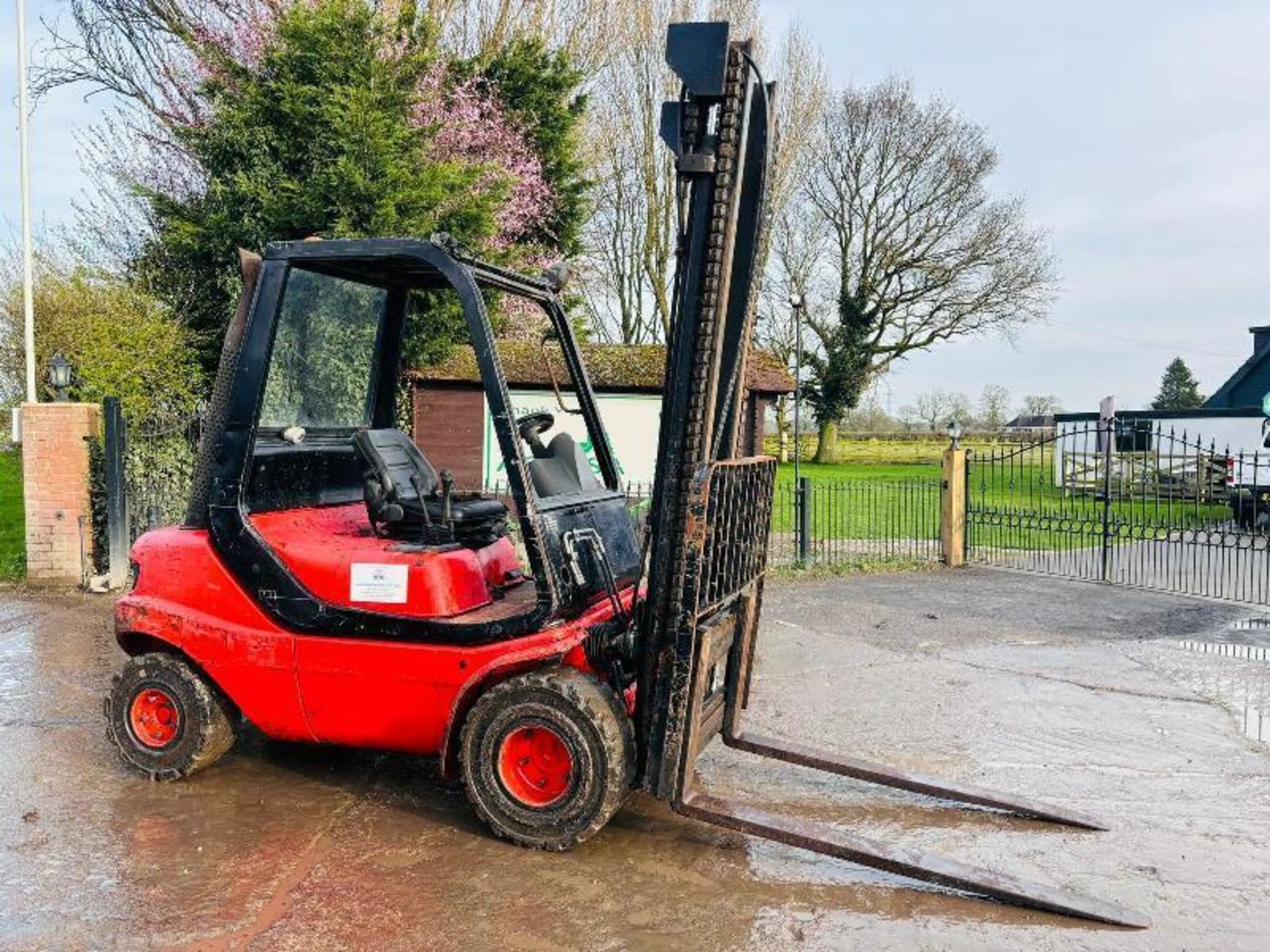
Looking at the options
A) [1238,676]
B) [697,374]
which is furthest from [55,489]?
[1238,676]

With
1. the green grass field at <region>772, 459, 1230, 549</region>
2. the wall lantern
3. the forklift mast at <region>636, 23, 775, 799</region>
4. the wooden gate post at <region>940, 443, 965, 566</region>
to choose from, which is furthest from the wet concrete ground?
the wooden gate post at <region>940, 443, 965, 566</region>

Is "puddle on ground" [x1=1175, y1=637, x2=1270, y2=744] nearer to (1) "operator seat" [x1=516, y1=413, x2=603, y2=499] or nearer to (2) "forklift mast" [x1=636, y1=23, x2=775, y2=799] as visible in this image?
(2) "forklift mast" [x1=636, y1=23, x2=775, y2=799]

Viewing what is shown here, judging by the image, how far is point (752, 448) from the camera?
19859 mm

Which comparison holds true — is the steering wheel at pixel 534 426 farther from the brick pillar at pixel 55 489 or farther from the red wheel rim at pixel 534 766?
the brick pillar at pixel 55 489

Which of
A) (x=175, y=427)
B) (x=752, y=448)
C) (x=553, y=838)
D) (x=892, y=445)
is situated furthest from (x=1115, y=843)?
(x=892, y=445)

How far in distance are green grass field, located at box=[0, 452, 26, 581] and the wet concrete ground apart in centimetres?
524

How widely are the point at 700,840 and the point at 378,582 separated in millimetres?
1903

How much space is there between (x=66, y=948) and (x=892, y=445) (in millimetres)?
42811

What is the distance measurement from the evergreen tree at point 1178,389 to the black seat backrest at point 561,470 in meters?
57.4

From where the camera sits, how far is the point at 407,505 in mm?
5172

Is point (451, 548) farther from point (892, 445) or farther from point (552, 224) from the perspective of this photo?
point (892, 445)

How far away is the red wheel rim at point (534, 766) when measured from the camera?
462 centimetres

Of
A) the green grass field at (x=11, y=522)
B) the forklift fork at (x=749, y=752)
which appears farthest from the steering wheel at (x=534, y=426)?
the green grass field at (x=11, y=522)

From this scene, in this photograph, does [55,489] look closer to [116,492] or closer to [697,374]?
[116,492]
